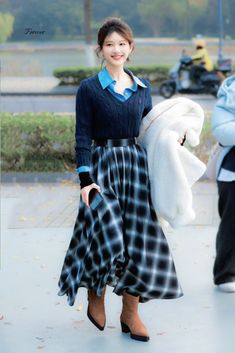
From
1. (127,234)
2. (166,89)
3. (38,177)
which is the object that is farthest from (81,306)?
(166,89)

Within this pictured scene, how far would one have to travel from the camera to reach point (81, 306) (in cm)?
510

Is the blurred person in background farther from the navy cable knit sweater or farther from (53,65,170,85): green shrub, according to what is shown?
the navy cable knit sweater

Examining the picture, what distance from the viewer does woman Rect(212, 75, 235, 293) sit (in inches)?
199

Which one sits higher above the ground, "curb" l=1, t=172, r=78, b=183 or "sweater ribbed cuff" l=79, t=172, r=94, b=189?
"sweater ribbed cuff" l=79, t=172, r=94, b=189

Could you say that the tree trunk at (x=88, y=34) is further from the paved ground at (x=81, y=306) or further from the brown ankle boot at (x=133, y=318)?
the brown ankle boot at (x=133, y=318)

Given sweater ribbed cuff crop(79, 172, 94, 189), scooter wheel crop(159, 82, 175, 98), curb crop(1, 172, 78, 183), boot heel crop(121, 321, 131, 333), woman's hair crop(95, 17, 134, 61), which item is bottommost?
scooter wheel crop(159, 82, 175, 98)

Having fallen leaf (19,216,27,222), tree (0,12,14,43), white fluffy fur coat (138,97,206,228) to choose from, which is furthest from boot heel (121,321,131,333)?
tree (0,12,14,43)

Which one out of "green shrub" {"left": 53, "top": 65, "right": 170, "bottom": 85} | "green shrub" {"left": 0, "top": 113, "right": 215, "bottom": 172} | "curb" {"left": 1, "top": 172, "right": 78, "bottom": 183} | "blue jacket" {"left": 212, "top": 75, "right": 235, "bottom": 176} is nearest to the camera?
"blue jacket" {"left": 212, "top": 75, "right": 235, "bottom": 176}

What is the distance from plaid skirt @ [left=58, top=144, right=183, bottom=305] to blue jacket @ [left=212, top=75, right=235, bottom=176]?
0.76m

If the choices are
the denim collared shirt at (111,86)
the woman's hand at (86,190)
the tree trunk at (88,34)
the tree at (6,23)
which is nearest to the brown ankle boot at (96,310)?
the woman's hand at (86,190)

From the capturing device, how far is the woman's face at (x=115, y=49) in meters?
4.36

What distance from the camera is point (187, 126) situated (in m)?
4.43

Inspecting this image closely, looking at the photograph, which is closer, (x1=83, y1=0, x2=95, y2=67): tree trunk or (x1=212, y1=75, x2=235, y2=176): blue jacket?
(x1=212, y1=75, x2=235, y2=176): blue jacket

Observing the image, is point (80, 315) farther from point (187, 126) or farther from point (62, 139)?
point (62, 139)
